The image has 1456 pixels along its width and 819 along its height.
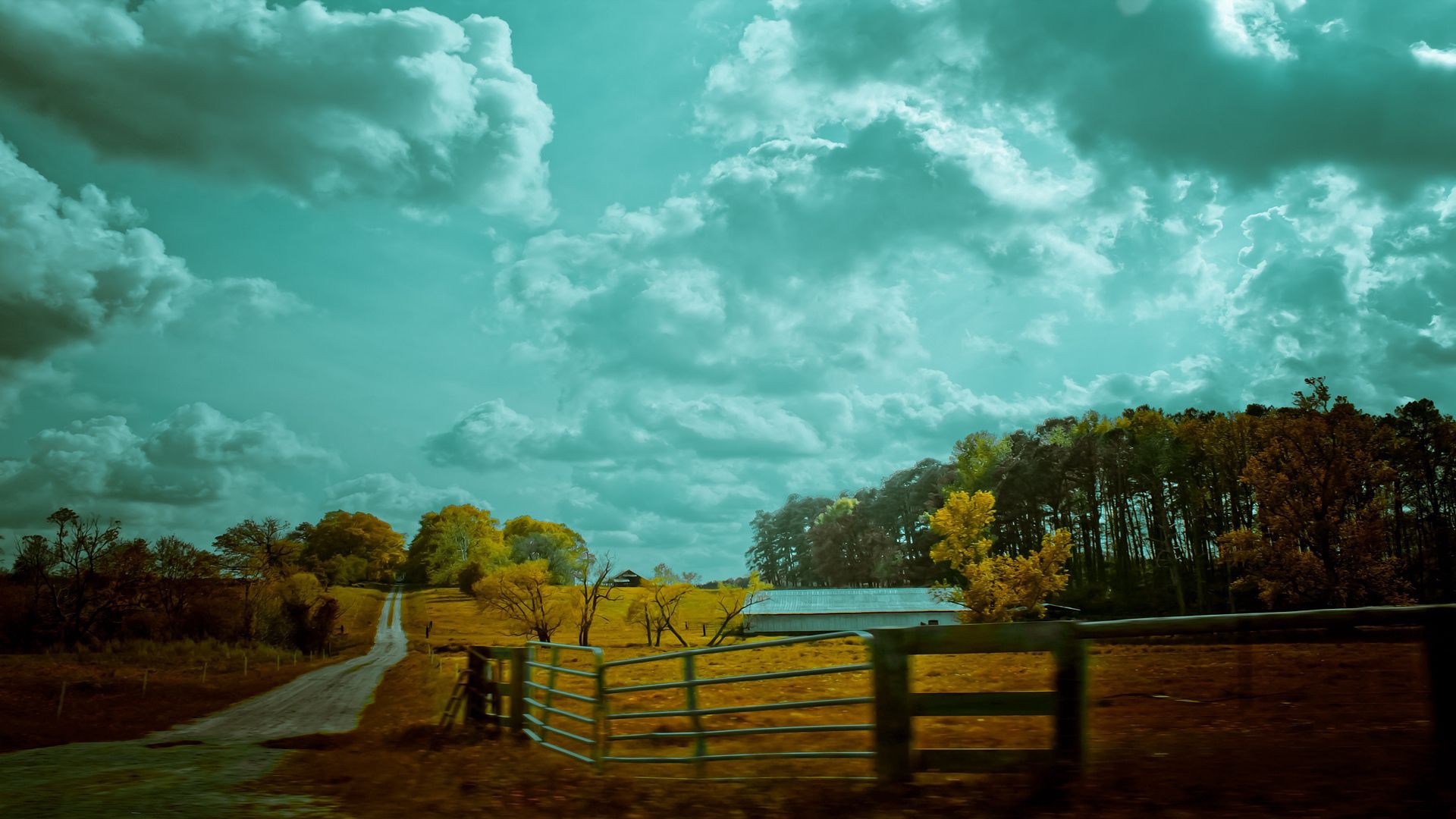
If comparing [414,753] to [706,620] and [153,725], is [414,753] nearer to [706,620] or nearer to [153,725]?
[153,725]

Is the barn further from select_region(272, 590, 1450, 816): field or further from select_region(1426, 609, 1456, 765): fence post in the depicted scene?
select_region(1426, 609, 1456, 765): fence post

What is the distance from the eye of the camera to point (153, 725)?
984 inches

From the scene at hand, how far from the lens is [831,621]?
2702 inches

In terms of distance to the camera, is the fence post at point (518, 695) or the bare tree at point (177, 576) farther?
the bare tree at point (177, 576)

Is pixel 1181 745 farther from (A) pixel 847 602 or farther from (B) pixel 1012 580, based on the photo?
(A) pixel 847 602

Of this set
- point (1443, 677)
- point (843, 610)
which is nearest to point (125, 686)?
point (1443, 677)

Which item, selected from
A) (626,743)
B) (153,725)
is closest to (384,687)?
(153,725)

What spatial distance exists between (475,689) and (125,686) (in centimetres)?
2876

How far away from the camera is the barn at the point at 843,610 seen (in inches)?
2675

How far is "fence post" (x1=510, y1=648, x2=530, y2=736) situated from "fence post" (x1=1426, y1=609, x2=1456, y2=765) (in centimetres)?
1226

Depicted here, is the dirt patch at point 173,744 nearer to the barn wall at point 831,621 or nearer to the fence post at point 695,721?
the fence post at point 695,721

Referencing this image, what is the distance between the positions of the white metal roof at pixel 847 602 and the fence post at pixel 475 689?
181ft

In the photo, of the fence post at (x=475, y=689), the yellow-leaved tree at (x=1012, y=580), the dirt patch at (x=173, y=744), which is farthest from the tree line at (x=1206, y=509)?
the dirt patch at (x=173, y=744)

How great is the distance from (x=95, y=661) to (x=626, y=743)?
50.1 metres
